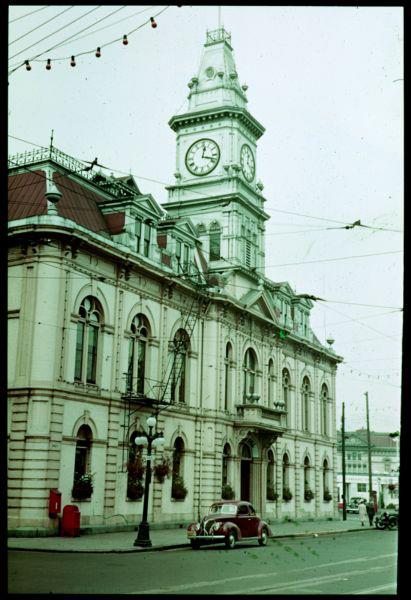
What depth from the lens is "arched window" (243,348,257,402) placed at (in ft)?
143

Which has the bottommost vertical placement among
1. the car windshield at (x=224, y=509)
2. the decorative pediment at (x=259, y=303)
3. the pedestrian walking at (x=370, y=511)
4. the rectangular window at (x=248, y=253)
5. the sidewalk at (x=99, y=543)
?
the pedestrian walking at (x=370, y=511)

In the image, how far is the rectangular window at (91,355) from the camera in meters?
30.0

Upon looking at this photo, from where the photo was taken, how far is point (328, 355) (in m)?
56.6

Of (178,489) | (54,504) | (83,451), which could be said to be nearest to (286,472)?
(178,489)

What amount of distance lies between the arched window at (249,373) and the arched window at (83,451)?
1479cm

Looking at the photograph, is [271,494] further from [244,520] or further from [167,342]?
[244,520]

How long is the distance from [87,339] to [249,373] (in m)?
16.5

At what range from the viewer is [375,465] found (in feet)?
289

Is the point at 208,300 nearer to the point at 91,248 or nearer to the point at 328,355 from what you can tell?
the point at 91,248

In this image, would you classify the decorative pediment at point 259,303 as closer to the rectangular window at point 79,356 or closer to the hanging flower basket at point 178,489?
the hanging flower basket at point 178,489

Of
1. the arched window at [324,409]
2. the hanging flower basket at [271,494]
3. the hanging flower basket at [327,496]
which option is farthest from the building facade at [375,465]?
the hanging flower basket at [271,494]

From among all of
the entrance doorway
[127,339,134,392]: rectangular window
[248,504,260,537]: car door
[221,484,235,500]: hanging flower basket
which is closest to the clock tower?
the entrance doorway

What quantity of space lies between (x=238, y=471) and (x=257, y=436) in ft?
7.97

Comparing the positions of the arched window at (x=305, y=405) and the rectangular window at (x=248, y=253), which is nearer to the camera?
the rectangular window at (x=248, y=253)
